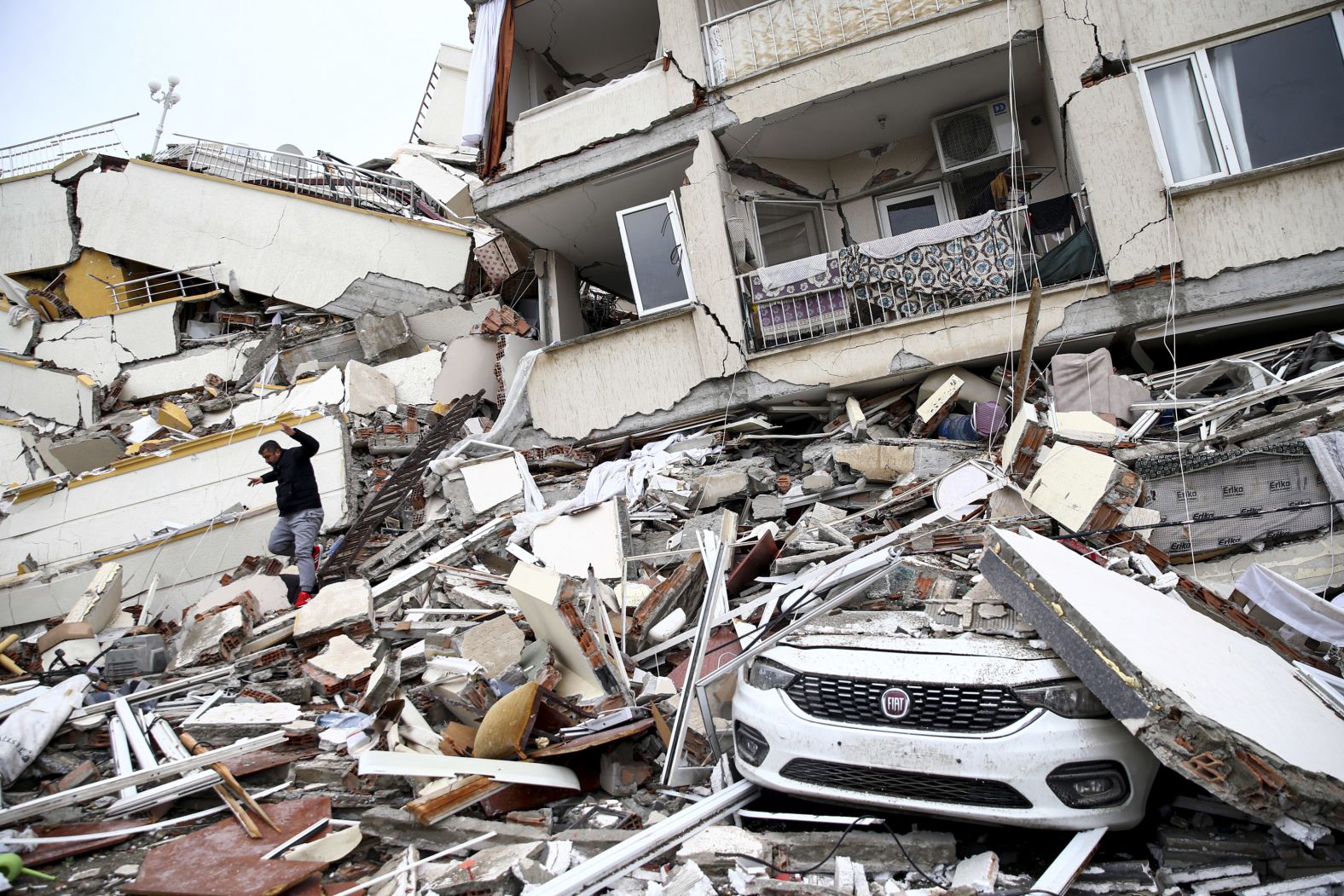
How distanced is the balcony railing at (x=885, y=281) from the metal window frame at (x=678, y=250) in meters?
0.68

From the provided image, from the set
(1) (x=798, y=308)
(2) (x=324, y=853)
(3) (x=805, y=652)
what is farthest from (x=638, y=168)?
(2) (x=324, y=853)

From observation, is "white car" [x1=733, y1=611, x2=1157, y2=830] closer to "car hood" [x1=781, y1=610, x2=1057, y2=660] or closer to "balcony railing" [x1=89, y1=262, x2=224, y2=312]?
"car hood" [x1=781, y1=610, x2=1057, y2=660]

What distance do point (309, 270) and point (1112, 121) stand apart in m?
13.3

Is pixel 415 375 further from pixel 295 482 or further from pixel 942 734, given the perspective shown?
pixel 942 734

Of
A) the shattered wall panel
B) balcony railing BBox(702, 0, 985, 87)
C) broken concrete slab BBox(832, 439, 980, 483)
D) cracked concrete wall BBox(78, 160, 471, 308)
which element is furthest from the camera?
cracked concrete wall BBox(78, 160, 471, 308)

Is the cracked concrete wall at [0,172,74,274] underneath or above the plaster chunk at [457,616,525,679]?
above

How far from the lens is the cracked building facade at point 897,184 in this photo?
7.67 metres

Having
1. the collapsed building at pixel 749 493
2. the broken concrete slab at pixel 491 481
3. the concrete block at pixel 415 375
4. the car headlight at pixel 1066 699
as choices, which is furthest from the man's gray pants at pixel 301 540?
the car headlight at pixel 1066 699

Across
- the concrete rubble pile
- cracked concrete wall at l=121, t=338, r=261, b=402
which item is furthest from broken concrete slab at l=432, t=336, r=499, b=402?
cracked concrete wall at l=121, t=338, r=261, b=402

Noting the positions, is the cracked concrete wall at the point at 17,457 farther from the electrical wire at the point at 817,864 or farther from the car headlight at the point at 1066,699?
the car headlight at the point at 1066,699

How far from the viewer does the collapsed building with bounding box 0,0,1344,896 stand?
3.38 m

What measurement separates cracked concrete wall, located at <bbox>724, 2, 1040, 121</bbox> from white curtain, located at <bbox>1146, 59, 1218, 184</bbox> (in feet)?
4.79

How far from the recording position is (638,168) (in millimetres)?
10078

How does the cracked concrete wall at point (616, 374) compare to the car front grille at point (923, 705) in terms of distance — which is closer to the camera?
the car front grille at point (923, 705)
